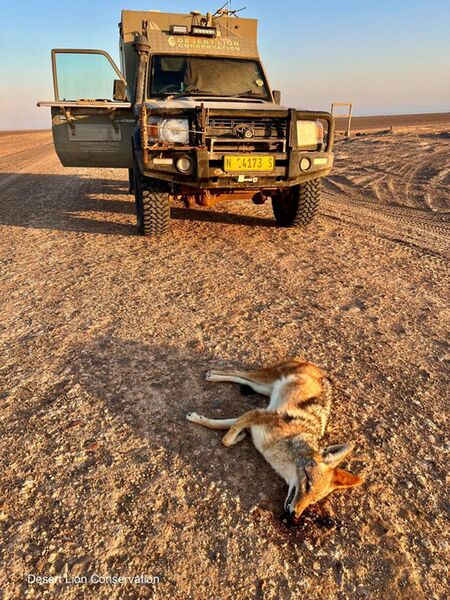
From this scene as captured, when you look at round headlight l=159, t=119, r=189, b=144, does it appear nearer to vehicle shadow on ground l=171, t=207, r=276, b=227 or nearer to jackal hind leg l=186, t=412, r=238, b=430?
vehicle shadow on ground l=171, t=207, r=276, b=227

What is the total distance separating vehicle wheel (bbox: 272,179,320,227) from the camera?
6.20 metres

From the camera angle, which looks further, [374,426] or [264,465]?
[374,426]

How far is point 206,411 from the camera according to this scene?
9.09 ft

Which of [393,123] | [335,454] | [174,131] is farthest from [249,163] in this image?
[393,123]

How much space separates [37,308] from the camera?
13.6ft

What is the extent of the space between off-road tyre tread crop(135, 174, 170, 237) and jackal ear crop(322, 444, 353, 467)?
4.17m

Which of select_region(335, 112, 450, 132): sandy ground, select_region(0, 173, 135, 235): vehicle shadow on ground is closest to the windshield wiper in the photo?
select_region(0, 173, 135, 235): vehicle shadow on ground

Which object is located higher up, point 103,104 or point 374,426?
point 103,104

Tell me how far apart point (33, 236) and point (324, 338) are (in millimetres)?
4825

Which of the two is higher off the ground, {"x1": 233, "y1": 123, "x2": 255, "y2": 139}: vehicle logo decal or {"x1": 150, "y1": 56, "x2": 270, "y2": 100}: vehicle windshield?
{"x1": 150, "y1": 56, "x2": 270, "y2": 100}: vehicle windshield

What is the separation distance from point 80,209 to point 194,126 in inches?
153

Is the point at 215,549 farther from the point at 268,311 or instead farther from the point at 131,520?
the point at 268,311

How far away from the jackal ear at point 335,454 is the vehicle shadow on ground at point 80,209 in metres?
4.89

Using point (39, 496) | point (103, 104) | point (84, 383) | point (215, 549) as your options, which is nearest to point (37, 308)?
point (84, 383)
